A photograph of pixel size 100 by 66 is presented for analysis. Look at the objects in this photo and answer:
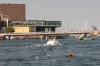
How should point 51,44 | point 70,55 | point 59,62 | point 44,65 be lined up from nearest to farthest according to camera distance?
point 44,65
point 59,62
point 70,55
point 51,44

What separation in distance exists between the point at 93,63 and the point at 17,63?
544 inches

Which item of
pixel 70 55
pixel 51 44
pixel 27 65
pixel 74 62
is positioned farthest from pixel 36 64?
pixel 51 44

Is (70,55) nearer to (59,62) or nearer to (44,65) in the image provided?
(59,62)

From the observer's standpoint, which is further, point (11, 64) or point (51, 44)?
point (51, 44)

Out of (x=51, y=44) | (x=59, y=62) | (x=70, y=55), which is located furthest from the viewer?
(x=51, y=44)

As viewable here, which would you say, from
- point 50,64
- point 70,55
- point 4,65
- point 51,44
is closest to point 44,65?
point 50,64

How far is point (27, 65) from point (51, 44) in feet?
266

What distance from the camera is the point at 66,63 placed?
79.4 meters

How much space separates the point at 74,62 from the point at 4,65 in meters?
13.3

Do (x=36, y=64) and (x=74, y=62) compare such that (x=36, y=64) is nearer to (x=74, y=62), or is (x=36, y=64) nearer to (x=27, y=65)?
(x=27, y=65)

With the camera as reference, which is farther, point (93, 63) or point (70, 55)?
point (70, 55)

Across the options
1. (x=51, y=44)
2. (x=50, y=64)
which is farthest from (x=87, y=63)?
(x=51, y=44)

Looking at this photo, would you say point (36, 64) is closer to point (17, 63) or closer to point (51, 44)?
point (17, 63)

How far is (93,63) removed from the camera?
261 feet
